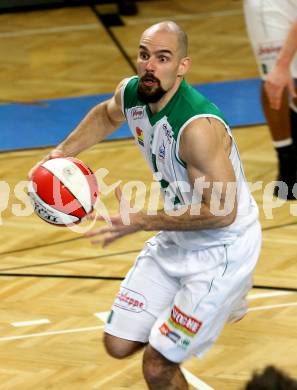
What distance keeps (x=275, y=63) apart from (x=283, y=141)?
92 centimetres

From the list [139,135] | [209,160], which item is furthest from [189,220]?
[139,135]

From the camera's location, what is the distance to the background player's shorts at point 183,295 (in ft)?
17.5

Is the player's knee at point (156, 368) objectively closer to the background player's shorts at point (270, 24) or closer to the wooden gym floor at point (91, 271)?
the wooden gym floor at point (91, 271)

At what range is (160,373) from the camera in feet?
17.5

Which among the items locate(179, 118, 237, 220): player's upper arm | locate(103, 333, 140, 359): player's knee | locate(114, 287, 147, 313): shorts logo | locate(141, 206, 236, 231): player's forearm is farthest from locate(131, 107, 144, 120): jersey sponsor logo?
locate(103, 333, 140, 359): player's knee

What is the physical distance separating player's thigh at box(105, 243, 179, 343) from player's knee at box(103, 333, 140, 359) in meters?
0.02

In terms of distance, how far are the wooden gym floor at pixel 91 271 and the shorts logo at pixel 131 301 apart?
0.61 m

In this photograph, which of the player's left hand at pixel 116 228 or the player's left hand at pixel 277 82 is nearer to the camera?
the player's left hand at pixel 116 228

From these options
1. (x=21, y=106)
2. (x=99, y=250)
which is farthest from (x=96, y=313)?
(x=21, y=106)

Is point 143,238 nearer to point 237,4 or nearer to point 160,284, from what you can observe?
point 160,284

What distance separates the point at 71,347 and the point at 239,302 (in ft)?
3.96

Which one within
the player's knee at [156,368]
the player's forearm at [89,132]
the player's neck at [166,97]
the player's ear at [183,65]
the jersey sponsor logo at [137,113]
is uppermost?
the player's ear at [183,65]

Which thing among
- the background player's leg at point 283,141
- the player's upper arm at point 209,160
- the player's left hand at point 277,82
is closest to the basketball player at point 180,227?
the player's upper arm at point 209,160

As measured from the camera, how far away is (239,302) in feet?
18.3
